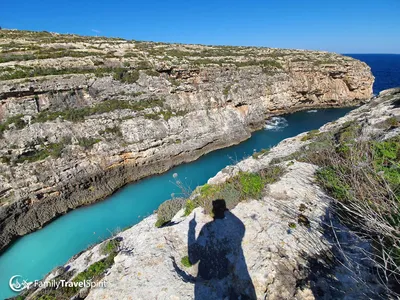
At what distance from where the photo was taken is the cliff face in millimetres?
17531

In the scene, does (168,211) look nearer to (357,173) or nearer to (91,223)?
(357,173)

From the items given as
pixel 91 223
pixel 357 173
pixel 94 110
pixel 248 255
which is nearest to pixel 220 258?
pixel 248 255

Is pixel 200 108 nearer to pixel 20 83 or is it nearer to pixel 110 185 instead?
pixel 110 185

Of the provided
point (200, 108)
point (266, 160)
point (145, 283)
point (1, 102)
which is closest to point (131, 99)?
point (200, 108)

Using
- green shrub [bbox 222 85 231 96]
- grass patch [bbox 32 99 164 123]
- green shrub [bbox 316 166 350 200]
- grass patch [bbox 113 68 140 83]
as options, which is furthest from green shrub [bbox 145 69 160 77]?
green shrub [bbox 316 166 350 200]

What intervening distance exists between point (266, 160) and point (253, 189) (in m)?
5.69

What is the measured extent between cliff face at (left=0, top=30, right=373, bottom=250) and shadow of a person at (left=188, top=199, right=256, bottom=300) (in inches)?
528

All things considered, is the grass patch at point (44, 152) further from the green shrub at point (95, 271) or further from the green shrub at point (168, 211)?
the green shrub at point (95, 271)

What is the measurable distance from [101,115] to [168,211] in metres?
14.8

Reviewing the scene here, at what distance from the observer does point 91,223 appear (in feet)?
54.4

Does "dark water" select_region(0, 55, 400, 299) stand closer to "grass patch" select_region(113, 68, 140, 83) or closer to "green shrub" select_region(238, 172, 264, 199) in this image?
"green shrub" select_region(238, 172, 264, 199)

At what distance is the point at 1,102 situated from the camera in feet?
61.5

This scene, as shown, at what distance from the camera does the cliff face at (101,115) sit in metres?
17.5

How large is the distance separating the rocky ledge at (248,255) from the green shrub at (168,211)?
75 centimetres
